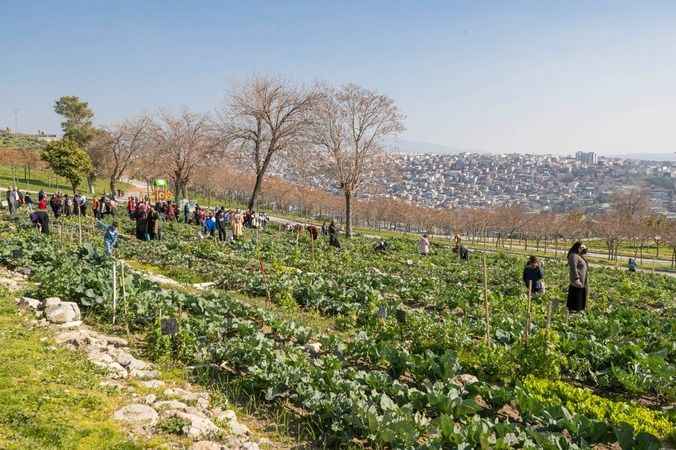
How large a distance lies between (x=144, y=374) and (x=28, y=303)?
163 inches

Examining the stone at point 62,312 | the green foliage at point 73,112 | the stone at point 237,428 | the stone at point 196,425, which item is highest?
the green foliage at point 73,112

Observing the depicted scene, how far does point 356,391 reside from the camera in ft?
23.2

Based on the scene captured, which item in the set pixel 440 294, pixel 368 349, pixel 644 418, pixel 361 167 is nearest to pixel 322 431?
pixel 368 349

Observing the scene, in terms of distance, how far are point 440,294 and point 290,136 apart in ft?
81.8

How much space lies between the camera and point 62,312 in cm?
972

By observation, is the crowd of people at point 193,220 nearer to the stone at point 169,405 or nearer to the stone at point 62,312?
the stone at point 62,312

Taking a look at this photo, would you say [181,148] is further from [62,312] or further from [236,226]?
[62,312]

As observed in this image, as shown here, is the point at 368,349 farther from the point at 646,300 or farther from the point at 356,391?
the point at 646,300

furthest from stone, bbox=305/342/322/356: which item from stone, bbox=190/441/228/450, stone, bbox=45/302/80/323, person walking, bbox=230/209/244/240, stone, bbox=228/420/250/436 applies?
person walking, bbox=230/209/244/240

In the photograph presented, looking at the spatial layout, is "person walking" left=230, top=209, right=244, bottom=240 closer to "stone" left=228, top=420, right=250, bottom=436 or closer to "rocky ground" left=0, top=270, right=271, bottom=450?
"rocky ground" left=0, top=270, right=271, bottom=450

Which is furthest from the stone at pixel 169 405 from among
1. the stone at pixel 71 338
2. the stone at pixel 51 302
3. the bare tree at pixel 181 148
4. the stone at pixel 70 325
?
the bare tree at pixel 181 148

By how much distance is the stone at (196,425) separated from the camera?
6.14m

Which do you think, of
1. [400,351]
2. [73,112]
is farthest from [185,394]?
[73,112]

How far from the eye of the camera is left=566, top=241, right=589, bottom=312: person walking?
12414 mm
